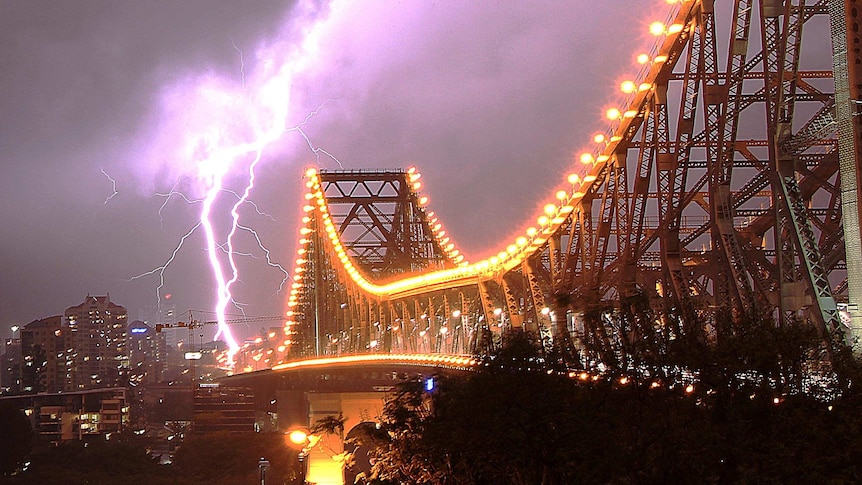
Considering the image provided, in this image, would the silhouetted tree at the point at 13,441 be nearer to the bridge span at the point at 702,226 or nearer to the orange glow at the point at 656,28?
the bridge span at the point at 702,226

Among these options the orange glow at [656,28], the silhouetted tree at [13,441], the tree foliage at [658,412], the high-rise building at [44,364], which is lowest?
the tree foliage at [658,412]

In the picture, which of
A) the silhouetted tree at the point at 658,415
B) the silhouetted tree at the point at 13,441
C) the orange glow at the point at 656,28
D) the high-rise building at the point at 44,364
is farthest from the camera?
the high-rise building at the point at 44,364

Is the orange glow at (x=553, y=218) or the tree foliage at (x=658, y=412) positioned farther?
the orange glow at (x=553, y=218)

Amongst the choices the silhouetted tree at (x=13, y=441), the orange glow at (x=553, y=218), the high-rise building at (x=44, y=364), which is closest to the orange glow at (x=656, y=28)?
the orange glow at (x=553, y=218)

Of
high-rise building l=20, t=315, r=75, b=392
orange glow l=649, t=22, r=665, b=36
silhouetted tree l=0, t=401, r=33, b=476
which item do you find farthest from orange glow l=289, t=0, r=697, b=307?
high-rise building l=20, t=315, r=75, b=392

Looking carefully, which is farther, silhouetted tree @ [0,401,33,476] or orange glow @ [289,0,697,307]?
silhouetted tree @ [0,401,33,476]

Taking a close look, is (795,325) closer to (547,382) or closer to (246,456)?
(547,382)

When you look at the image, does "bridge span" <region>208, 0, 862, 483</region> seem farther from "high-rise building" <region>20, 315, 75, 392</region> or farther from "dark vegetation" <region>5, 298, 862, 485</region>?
"high-rise building" <region>20, 315, 75, 392</region>

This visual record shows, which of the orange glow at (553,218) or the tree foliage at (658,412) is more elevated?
the orange glow at (553,218)

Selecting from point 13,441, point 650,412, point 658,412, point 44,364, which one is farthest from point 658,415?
point 44,364

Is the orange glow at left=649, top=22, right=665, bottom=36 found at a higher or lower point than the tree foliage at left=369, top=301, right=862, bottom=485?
higher

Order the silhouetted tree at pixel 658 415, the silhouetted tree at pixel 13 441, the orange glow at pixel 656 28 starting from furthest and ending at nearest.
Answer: the silhouetted tree at pixel 13 441, the orange glow at pixel 656 28, the silhouetted tree at pixel 658 415

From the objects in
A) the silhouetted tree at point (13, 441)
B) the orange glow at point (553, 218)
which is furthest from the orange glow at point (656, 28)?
the silhouetted tree at point (13, 441)

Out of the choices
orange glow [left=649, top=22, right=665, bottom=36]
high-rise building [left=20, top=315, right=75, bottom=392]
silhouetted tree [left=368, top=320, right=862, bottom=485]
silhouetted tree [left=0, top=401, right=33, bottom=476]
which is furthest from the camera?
high-rise building [left=20, top=315, right=75, bottom=392]
